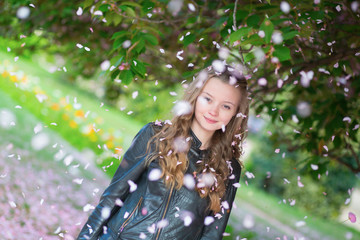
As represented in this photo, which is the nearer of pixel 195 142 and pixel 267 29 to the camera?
pixel 267 29

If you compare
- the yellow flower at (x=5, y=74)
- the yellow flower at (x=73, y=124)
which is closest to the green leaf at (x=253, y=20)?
the yellow flower at (x=73, y=124)

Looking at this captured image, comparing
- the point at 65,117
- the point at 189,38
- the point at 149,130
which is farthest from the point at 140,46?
the point at 65,117

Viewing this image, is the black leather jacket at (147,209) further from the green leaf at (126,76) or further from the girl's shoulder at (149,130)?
the green leaf at (126,76)

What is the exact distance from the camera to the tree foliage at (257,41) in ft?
7.52

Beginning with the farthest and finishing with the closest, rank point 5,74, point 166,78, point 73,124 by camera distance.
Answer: point 5,74
point 73,124
point 166,78

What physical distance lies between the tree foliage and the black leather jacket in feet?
1.69

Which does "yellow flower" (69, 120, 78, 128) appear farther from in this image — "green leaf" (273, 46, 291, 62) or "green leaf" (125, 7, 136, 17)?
"green leaf" (273, 46, 291, 62)

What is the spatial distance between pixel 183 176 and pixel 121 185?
12.0 inches

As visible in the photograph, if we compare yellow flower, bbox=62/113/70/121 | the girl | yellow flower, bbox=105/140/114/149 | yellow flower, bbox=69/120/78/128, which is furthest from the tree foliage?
yellow flower, bbox=62/113/70/121

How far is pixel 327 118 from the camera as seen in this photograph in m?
3.32

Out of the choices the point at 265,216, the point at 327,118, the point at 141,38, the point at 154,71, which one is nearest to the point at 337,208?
the point at 265,216

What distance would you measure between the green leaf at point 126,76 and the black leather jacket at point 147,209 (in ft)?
1.07

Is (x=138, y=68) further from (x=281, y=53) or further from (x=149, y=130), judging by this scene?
(x=281, y=53)

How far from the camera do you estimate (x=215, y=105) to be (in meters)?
2.09
